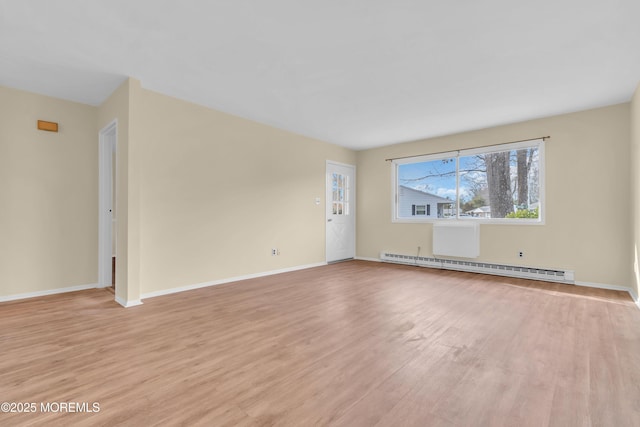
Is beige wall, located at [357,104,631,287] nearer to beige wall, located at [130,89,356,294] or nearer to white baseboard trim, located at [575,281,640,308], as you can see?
white baseboard trim, located at [575,281,640,308]

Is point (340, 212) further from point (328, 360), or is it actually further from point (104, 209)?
point (328, 360)

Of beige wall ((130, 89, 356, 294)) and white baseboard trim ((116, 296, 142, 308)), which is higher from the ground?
beige wall ((130, 89, 356, 294))

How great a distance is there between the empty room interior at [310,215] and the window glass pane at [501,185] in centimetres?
4

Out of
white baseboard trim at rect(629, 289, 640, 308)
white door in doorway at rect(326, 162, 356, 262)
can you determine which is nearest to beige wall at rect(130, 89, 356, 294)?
white door in doorway at rect(326, 162, 356, 262)

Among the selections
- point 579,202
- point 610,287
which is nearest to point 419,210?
point 579,202

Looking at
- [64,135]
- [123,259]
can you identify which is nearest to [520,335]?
[123,259]

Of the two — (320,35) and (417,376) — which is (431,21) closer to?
(320,35)

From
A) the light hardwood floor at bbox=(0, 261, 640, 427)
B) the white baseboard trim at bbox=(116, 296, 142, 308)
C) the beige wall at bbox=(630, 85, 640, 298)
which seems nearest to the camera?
the light hardwood floor at bbox=(0, 261, 640, 427)

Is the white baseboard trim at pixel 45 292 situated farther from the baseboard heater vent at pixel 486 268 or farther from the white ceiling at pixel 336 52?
the baseboard heater vent at pixel 486 268

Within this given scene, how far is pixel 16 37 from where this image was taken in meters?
2.58

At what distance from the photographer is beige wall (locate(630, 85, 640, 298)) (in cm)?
353

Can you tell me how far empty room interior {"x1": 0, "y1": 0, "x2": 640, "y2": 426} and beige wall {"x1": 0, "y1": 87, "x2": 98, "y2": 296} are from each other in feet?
0.08

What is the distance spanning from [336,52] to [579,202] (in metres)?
4.26

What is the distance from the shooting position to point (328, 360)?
2109mm
